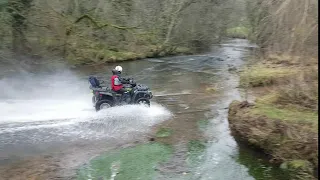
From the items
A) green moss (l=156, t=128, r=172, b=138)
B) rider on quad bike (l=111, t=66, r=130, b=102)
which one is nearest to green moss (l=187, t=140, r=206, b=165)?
green moss (l=156, t=128, r=172, b=138)

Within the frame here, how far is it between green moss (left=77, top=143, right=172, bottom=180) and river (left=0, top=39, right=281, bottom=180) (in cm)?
31

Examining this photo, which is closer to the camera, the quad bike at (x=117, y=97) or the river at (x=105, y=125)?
the river at (x=105, y=125)

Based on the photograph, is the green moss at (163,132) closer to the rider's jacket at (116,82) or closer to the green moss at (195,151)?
the green moss at (195,151)

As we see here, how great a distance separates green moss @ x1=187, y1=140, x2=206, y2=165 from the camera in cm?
1041


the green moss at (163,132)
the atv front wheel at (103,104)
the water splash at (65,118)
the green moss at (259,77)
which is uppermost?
the green moss at (259,77)

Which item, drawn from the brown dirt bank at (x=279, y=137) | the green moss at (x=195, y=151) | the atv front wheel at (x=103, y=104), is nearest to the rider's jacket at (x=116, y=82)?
the atv front wheel at (x=103, y=104)

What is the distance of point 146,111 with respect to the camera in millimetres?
14945

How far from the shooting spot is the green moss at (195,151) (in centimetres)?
1041

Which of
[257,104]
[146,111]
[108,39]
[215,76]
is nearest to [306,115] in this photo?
[257,104]

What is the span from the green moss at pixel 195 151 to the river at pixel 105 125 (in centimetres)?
16

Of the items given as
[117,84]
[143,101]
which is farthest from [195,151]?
[117,84]

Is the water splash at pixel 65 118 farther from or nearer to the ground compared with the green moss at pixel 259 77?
nearer to the ground

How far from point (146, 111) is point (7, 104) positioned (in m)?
6.14

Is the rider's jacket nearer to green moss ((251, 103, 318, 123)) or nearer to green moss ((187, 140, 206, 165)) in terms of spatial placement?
green moss ((187, 140, 206, 165))
